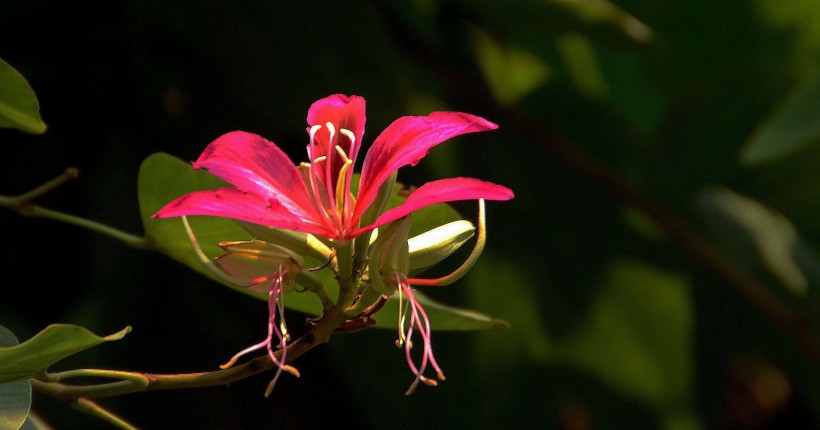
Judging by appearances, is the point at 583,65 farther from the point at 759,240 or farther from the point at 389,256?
the point at 389,256

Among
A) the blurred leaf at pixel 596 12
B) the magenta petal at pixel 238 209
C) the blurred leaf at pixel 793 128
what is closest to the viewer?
the magenta petal at pixel 238 209

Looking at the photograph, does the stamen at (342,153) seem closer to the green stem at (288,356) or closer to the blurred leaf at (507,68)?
the green stem at (288,356)

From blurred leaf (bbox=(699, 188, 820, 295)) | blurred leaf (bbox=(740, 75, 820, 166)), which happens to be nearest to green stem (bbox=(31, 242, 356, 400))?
blurred leaf (bbox=(740, 75, 820, 166))

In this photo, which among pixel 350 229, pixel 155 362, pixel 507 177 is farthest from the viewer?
pixel 507 177

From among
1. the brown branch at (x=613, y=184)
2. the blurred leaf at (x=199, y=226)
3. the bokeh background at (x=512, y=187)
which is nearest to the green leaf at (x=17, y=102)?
the blurred leaf at (x=199, y=226)

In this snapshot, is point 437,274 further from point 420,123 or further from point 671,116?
Answer: point 420,123

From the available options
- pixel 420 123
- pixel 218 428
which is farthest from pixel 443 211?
pixel 218 428

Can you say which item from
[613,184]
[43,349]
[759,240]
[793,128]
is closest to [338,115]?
[43,349]
